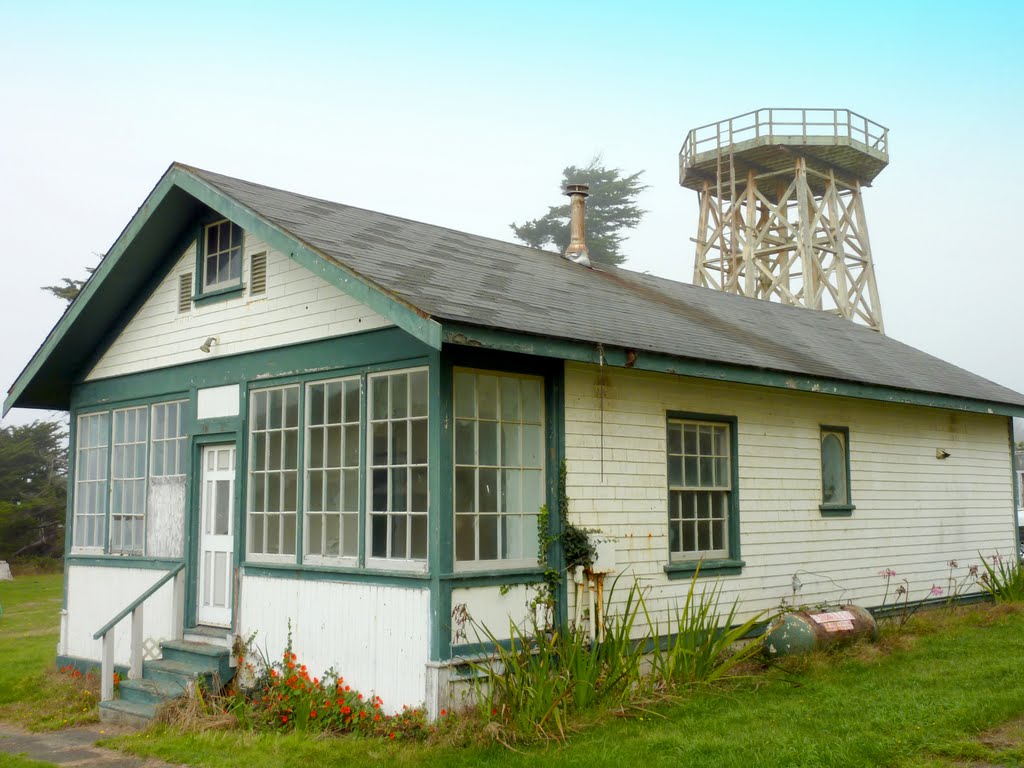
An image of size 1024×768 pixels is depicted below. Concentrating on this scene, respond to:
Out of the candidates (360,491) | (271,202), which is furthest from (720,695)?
(271,202)

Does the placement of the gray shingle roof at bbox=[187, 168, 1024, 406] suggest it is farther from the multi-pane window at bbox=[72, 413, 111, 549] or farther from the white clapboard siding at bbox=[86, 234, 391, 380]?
the multi-pane window at bbox=[72, 413, 111, 549]

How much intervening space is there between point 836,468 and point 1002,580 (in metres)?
3.93

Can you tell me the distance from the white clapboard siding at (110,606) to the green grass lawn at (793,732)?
237 centimetres

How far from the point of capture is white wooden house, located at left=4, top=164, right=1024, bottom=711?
8.65 meters

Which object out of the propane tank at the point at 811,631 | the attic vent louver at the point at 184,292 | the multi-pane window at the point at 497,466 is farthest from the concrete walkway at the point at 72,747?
the propane tank at the point at 811,631

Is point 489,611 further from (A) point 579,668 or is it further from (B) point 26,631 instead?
(B) point 26,631

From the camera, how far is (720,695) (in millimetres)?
8922

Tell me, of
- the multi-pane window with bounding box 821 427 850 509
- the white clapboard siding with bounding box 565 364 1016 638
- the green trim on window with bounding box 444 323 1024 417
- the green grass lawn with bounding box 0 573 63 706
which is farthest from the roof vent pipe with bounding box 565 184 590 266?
the green grass lawn with bounding box 0 573 63 706

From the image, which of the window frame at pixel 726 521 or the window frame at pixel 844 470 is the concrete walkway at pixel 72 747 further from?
the window frame at pixel 844 470

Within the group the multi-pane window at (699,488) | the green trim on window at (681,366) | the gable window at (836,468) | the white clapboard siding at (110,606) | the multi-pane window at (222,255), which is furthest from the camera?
the gable window at (836,468)

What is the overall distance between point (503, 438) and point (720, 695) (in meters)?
2.87

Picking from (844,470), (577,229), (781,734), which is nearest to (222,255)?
(577,229)

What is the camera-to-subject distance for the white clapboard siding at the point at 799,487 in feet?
31.7

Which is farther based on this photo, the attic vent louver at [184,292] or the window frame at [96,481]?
the window frame at [96,481]
